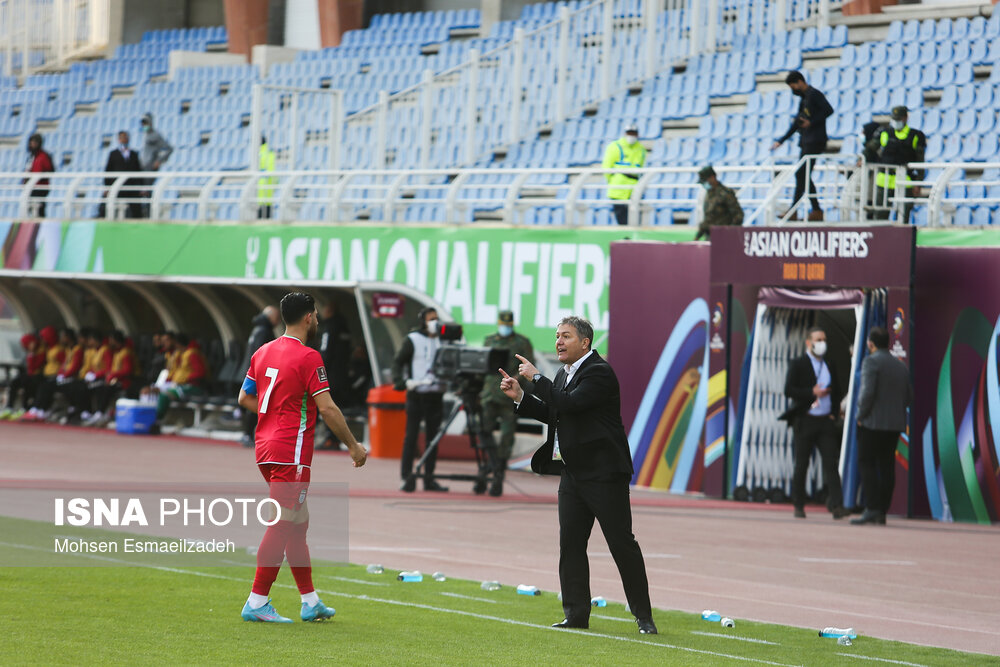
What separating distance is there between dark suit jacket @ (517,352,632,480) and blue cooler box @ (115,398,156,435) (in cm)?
1737

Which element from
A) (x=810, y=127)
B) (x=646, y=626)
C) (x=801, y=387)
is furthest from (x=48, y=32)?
(x=646, y=626)

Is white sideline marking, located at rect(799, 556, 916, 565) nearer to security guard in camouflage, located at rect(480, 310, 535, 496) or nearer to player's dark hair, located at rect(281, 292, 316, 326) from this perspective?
security guard in camouflage, located at rect(480, 310, 535, 496)

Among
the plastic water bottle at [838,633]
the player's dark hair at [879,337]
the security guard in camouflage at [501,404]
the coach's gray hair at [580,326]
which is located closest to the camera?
the coach's gray hair at [580,326]

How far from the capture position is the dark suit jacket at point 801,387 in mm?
16406

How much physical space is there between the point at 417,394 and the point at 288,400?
9165 mm

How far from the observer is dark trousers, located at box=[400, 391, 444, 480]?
695 inches

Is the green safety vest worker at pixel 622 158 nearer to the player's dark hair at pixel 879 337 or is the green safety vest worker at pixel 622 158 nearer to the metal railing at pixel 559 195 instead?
the metal railing at pixel 559 195

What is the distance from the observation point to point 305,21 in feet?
129

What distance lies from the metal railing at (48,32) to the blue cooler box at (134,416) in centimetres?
2050

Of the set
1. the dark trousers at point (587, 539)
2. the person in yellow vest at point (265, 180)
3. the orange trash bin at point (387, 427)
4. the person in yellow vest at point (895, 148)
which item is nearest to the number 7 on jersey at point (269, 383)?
the dark trousers at point (587, 539)

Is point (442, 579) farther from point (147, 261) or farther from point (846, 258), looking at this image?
point (147, 261)

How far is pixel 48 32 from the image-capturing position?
44125 mm

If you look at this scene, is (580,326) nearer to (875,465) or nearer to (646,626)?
(646,626)

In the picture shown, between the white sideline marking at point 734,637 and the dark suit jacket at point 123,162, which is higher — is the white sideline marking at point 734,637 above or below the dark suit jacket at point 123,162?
below
